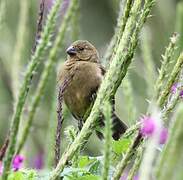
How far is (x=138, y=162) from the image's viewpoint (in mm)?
1425

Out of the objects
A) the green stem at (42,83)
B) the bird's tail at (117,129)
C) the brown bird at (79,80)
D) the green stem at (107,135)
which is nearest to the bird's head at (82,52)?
the brown bird at (79,80)

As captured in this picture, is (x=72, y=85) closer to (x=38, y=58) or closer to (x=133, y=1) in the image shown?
(x=133, y=1)

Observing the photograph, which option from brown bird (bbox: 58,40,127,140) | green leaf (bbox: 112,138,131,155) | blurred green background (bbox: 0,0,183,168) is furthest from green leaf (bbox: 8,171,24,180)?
blurred green background (bbox: 0,0,183,168)

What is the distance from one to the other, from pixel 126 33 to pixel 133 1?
0.57ft

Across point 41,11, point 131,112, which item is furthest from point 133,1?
point 131,112

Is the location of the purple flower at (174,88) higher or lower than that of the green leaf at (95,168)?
higher

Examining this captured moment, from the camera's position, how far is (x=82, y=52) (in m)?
3.49

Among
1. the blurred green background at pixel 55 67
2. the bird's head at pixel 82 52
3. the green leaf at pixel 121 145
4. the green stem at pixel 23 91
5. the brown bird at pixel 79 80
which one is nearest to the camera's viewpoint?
the green stem at pixel 23 91

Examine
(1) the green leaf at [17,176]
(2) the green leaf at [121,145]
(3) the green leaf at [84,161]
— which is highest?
(2) the green leaf at [121,145]

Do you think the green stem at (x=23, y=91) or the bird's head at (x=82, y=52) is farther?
the bird's head at (x=82, y=52)

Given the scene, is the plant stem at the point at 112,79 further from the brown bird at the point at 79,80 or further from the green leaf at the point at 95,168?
the brown bird at the point at 79,80

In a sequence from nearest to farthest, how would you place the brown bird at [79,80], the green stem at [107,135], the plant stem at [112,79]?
1. the green stem at [107,135]
2. the plant stem at [112,79]
3. the brown bird at [79,80]

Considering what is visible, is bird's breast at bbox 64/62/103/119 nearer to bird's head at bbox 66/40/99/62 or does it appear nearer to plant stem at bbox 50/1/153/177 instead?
bird's head at bbox 66/40/99/62

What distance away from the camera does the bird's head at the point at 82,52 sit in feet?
11.3
